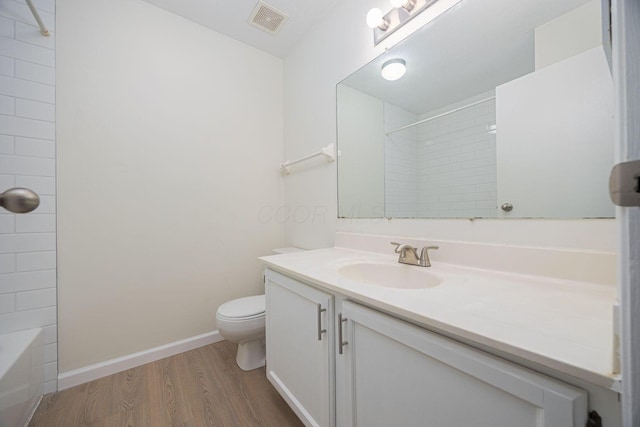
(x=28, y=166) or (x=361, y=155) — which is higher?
(x=361, y=155)

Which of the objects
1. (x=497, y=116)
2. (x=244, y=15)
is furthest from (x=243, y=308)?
(x=244, y=15)

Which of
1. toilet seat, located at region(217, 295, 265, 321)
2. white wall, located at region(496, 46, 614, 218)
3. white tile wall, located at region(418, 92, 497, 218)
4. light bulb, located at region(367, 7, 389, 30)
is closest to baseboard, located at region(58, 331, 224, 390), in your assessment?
toilet seat, located at region(217, 295, 265, 321)

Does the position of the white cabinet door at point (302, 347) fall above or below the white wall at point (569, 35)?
below

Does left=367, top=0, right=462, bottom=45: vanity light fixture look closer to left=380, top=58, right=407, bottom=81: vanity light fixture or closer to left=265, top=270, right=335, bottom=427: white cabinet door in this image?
left=380, top=58, right=407, bottom=81: vanity light fixture

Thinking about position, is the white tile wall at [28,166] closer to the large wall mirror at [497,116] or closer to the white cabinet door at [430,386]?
the white cabinet door at [430,386]

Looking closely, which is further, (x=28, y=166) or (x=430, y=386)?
(x=28, y=166)

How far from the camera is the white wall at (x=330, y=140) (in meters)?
0.80

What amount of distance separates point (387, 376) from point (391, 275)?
19.3 inches

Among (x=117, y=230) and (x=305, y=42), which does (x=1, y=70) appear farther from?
(x=305, y=42)

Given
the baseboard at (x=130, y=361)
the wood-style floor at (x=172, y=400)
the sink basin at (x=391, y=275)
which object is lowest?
the wood-style floor at (x=172, y=400)

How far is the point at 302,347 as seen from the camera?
962 millimetres

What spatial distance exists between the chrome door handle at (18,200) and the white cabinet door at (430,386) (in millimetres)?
896

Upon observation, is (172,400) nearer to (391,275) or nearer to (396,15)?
(391,275)

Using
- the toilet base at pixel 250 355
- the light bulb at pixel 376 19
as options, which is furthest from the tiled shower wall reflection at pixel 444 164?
the toilet base at pixel 250 355
